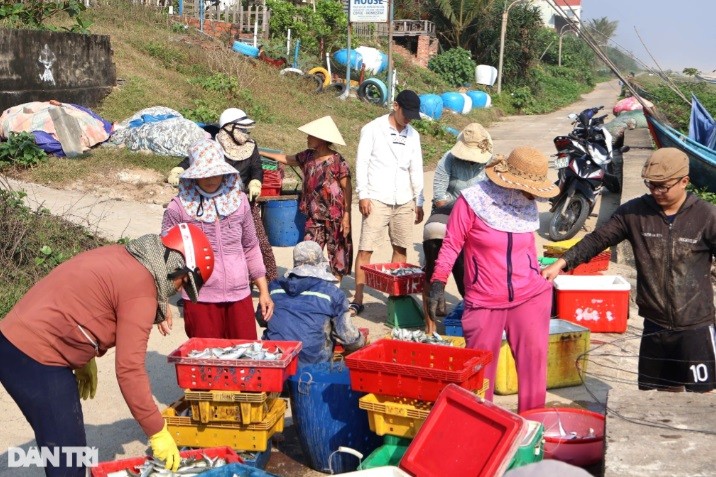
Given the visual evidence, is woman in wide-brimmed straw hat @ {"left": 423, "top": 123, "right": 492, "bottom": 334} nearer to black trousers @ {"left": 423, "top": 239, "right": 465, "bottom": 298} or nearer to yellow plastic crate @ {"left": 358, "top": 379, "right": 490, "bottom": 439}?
black trousers @ {"left": 423, "top": 239, "right": 465, "bottom": 298}

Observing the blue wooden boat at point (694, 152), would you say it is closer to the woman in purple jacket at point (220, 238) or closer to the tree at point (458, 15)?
the woman in purple jacket at point (220, 238)

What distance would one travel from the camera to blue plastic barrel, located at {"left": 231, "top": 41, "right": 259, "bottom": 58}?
25828 millimetres

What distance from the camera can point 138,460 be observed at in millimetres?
4277

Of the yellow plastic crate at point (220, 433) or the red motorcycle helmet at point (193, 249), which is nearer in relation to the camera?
the red motorcycle helmet at point (193, 249)

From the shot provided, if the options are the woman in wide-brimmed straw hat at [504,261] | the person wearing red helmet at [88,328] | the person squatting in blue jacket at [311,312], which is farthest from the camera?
the person squatting in blue jacket at [311,312]

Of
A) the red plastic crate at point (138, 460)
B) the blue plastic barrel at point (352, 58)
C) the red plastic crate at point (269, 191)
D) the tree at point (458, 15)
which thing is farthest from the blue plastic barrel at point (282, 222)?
the tree at point (458, 15)

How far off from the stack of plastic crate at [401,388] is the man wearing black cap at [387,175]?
3.37 meters

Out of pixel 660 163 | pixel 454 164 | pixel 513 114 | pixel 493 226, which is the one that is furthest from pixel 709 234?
pixel 513 114

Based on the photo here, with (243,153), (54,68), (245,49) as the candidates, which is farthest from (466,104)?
(243,153)

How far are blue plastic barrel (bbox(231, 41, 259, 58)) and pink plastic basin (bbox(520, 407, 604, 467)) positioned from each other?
2181 cm

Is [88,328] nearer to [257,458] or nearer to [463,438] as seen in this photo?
[257,458]

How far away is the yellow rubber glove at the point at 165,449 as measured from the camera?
3961 mm

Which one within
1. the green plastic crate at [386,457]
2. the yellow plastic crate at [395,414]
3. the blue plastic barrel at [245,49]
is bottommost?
the green plastic crate at [386,457]

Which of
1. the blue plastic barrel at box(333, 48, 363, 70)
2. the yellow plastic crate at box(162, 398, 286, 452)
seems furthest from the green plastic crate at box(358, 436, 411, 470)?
the blue plastic barrel at box(333, 48, 363, 70)
